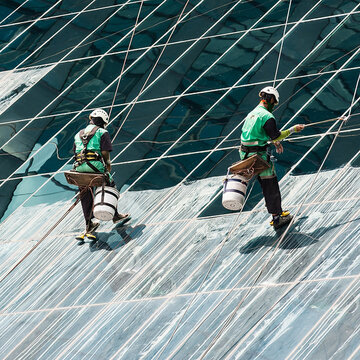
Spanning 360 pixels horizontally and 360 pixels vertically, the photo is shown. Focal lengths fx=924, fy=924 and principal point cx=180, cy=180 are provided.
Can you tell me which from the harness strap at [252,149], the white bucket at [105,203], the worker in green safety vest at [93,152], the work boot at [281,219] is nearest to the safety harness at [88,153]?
the worker in green safety vest at [93,152]

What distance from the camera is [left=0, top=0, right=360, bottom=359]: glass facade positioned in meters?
7.23

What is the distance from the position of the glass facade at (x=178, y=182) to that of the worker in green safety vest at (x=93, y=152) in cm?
40

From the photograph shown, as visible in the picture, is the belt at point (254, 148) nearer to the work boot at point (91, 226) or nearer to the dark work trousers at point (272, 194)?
the dark work trousers at point (272, 194)

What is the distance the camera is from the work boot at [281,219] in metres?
7.91

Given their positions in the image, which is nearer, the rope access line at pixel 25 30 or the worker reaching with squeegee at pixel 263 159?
the worker reaching with squeegee at pixel 263 159

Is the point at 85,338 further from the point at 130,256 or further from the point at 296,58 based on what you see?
the point at 296,58

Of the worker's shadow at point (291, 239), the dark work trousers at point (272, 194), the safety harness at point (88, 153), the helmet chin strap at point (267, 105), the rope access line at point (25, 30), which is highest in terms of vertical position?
the rope access line at point (25, 30)

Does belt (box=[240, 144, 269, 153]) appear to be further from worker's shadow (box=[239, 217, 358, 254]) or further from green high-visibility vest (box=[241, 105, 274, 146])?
worker's shadow (box=[239, 217, 358, 254])

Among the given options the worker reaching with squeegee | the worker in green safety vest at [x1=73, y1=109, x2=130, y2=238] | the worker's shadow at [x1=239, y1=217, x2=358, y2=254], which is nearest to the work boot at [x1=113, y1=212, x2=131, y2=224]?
the worker in green safety vest at [x1=73, y1=109, x2=130, y2=238]

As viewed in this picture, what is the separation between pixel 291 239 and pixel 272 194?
1.37ft

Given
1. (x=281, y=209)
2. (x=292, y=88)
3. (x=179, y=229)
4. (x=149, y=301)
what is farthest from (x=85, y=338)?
(x=292, y=88)

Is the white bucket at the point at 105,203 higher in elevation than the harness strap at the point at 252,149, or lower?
lower

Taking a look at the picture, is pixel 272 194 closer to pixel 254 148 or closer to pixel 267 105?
pixel 254 148

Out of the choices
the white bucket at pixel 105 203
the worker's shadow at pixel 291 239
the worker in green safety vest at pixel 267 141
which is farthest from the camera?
the white bucket at pixel 105 203
